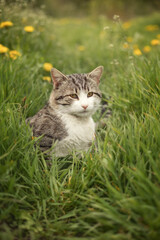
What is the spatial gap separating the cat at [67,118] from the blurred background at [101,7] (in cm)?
735

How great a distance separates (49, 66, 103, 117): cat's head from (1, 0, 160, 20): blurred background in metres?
7.25

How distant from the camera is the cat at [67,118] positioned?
2504mm

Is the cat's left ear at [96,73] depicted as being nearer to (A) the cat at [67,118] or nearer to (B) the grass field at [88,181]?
(A) the cat at [67,118]

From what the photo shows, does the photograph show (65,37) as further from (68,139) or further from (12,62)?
(68,139)

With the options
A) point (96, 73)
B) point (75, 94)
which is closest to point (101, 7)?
point (96, 73)

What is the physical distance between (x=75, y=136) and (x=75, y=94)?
491 millimetres

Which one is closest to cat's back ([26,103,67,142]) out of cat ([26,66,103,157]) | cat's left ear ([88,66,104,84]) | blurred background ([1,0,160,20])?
cat ([26,66,103,157])

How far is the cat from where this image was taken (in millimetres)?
2504

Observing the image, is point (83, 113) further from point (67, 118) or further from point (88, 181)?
point (88, 181)

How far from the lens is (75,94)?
265 centimetres

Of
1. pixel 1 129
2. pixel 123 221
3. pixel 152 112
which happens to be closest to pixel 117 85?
pixel 152 112

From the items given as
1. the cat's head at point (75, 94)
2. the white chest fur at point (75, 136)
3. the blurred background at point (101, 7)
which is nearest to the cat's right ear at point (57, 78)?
the cat's head at point (75, 94)

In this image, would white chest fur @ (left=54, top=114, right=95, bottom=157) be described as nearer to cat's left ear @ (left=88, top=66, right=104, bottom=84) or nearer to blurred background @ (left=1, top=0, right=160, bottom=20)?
cat's left ear @ (left=88, top=66, right=104, bottom=84)

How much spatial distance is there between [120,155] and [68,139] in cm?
68
